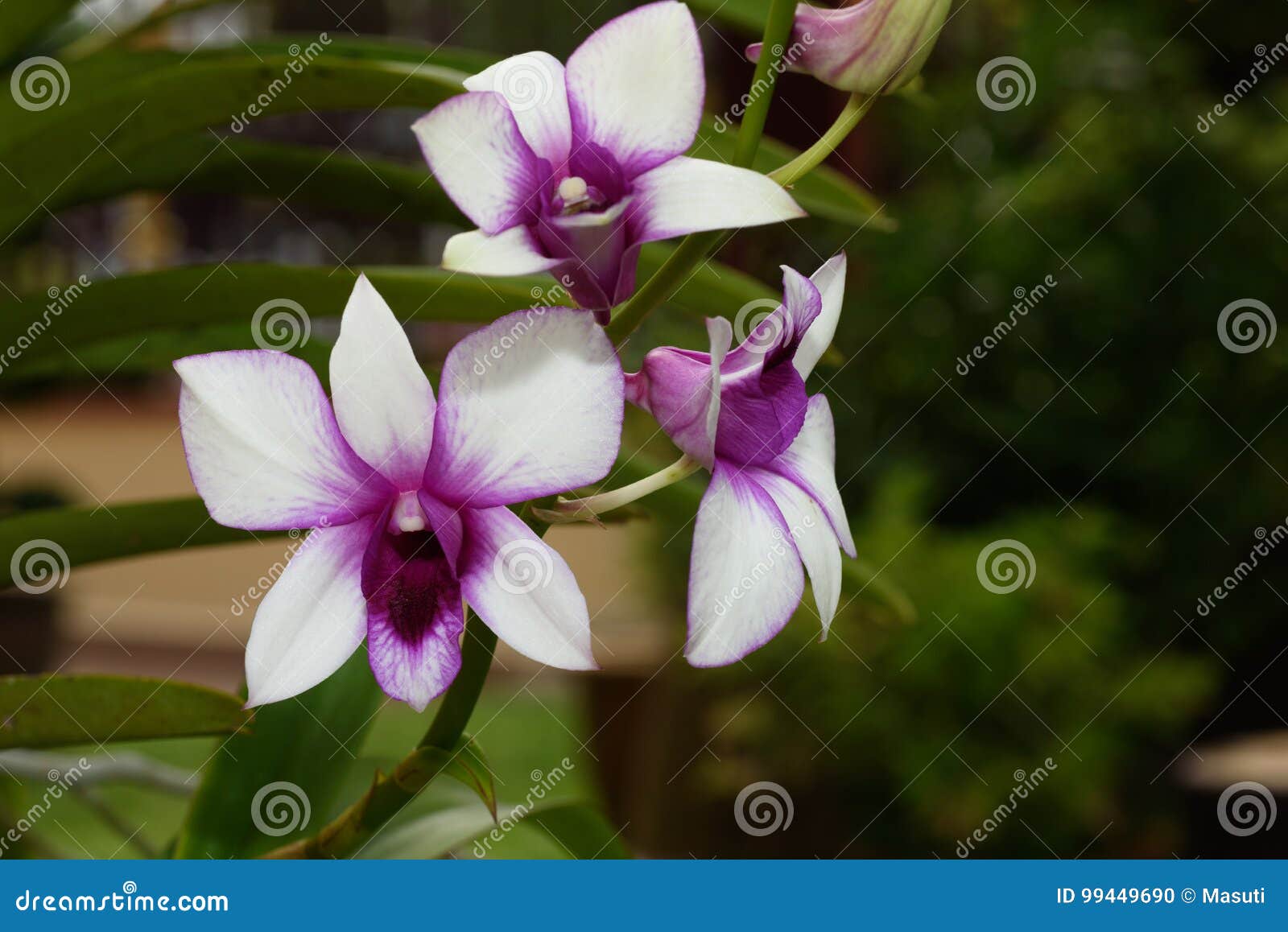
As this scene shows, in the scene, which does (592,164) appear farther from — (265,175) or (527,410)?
(265,175)

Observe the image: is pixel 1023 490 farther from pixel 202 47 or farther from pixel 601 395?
pixel 601 395

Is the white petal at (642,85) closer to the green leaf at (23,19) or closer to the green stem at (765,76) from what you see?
the green stem at (765,76)

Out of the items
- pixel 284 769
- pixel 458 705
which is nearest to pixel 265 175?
pixel 284 769

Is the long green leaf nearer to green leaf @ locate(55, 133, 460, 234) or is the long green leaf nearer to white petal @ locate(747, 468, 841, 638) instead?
green leaf @ locate(55, 133, 460, 234)

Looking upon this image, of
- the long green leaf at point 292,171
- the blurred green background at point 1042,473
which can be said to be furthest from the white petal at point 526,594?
the blurred green background at point 1042,473

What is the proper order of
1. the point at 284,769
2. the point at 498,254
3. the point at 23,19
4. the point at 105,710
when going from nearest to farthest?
the point at 498,254 < the point at 105,710 < the point at 284,769 < the point at 23,19
